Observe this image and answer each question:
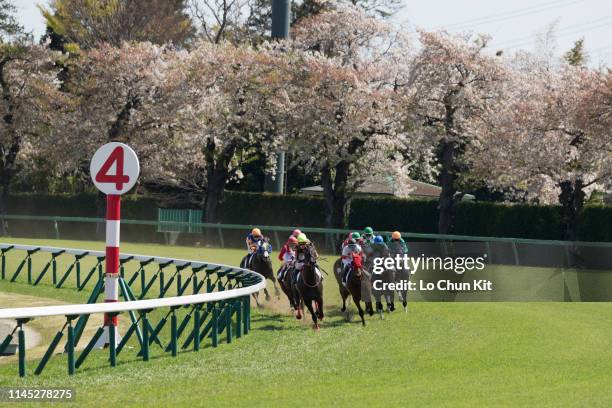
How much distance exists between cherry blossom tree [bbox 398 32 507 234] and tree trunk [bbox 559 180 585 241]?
4152mm

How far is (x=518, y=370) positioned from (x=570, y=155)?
25.2 metres

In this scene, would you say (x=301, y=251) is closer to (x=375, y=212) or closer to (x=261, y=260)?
(x=261, y=260)

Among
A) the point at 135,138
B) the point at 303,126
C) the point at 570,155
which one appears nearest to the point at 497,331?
the point at 570,155

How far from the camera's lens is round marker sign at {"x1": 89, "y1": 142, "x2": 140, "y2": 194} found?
1336 centimetres

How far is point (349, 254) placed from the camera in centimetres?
1902

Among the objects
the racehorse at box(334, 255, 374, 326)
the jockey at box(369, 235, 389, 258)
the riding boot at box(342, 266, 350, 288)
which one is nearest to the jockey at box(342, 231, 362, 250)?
the jockey at box(369, 235, 389, 258)

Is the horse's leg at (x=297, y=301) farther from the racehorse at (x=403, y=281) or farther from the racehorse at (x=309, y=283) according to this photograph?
the racehorse at (x=403, y=281)

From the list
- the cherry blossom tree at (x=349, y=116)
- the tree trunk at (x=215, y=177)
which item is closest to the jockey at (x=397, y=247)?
the cherry blossom tree at (x=349, y=116)

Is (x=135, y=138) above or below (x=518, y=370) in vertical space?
above

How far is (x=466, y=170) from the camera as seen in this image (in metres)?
42.0

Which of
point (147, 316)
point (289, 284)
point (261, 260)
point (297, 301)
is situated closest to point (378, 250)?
point (289, 284)

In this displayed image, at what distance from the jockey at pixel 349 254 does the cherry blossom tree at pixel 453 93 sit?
21543 millimetres

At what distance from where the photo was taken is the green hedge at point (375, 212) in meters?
Result: 38.4

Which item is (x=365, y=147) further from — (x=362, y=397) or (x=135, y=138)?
(x=362, y=397)
